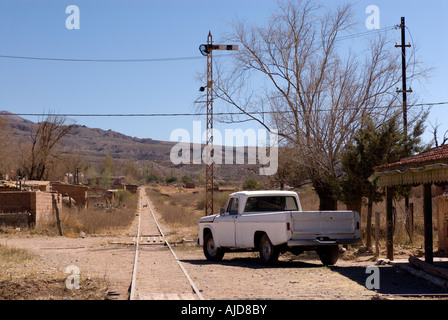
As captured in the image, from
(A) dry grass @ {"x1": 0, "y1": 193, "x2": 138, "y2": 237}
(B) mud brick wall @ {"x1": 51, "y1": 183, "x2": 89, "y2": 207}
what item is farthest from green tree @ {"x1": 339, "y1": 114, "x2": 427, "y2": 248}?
(B) mud brick wall @ {"x1": 51, "y1": 183, "x2": 89, "y2": 207}

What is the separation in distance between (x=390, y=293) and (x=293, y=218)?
461 cm

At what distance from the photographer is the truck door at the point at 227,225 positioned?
1806 cm

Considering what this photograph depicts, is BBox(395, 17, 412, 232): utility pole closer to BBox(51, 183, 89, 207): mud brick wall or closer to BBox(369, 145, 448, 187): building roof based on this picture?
BBox(369, 145, 448, 187): building roof

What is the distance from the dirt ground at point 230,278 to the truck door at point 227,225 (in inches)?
28.4

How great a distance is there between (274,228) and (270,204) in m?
2.18

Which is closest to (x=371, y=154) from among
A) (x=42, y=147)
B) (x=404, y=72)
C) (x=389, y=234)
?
(x=389, y=234)

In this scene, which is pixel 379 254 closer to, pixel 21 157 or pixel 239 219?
pixel 239 219

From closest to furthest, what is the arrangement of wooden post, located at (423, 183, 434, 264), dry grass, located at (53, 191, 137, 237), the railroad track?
1. the railroad track
2. wooden post, located at (423, 183, 434, 264)
3. dry grass, located at (53, 191, 137, 237)

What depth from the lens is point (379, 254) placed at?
1967 cm

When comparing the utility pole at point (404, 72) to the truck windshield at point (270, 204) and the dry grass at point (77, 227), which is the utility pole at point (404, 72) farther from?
the dry grass at point (77, 227)

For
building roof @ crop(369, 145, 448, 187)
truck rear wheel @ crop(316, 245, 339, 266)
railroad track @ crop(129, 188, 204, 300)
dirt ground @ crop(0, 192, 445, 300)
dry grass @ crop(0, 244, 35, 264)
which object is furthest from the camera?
dry grass @ crop(0, 244, 35, 264)

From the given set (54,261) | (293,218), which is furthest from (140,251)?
(293,218)

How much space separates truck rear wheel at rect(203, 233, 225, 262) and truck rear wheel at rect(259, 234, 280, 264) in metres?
2.07

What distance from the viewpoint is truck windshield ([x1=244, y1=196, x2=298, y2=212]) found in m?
18.0
